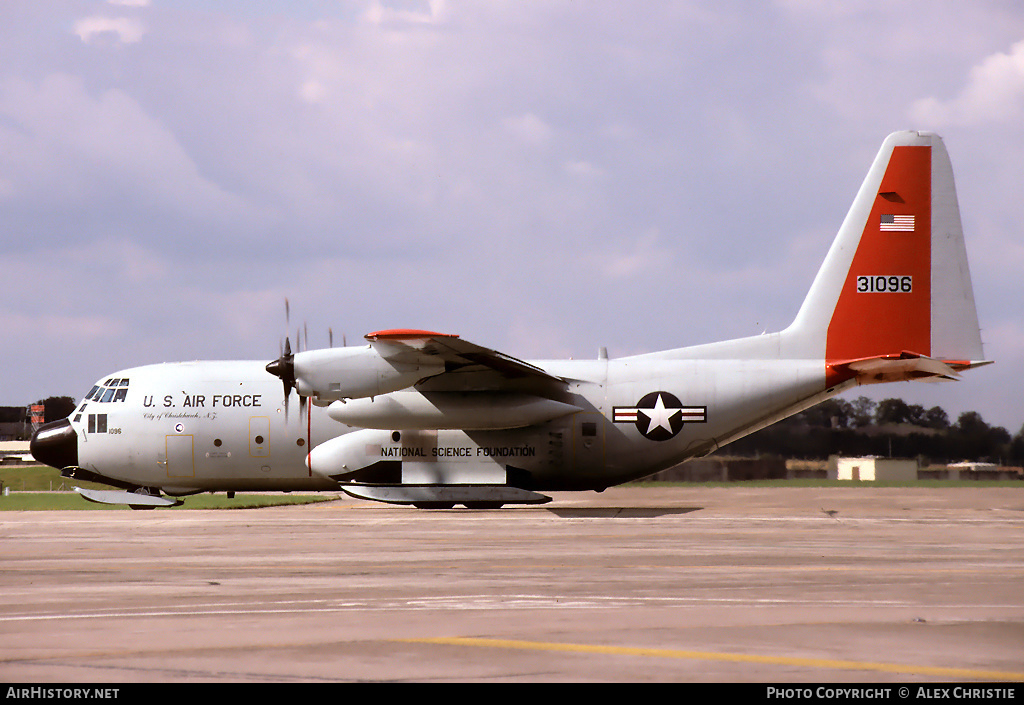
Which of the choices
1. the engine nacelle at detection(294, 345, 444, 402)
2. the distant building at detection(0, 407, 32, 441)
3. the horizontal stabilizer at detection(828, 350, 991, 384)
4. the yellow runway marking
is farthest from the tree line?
the distant building at detection(0, 407, 32, 441)

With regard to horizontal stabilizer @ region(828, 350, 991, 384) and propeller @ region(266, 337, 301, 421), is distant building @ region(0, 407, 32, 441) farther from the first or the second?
horizontal stabilizer @ region(828, 350, 991, 384)

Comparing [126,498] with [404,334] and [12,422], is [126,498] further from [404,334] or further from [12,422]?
[12,422]

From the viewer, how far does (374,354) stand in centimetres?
2083

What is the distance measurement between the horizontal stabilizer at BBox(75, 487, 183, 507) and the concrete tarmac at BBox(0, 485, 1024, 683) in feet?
16.1

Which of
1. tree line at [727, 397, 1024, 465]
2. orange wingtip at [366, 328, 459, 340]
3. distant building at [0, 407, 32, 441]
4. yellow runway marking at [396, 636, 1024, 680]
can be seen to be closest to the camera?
yellow runway marking at [396, 636, 1024, 680]

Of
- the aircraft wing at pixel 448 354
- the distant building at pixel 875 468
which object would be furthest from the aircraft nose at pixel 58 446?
the distant building at pixel 875 468

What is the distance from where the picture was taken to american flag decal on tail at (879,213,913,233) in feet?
74.9

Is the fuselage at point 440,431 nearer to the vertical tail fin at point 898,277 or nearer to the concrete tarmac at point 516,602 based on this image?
the vertical tail fin at point 898,277

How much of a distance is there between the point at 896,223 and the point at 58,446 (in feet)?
73.2

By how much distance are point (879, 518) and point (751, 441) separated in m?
14.7

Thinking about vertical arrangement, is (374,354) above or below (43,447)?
above

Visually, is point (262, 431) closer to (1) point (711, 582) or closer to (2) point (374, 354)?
(2) point (374, 354)

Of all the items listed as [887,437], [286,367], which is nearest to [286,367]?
[286,367]
